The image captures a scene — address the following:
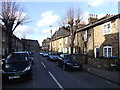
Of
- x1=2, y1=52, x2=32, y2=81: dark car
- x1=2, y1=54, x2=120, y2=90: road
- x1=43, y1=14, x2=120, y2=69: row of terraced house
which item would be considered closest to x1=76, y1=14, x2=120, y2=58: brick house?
x1=43, y1=14, x2=120, y2=69: row of terraced house

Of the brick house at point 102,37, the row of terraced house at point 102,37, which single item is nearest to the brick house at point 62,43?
the row of terraced house at point 102,37

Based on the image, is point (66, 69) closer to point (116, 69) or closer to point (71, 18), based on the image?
point (116, 69)

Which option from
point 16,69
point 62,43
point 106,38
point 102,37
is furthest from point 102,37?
point 62,43

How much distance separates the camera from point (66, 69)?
1391 cm

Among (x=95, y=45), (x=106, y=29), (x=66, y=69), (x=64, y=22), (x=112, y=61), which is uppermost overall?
(x=64, y=22)

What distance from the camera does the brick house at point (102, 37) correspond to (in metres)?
15.5

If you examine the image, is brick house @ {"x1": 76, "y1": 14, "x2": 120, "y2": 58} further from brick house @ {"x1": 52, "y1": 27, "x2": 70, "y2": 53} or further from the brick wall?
brick house @ {"x1": 52, "y1": 27, "x2": 70, "y2": 53}

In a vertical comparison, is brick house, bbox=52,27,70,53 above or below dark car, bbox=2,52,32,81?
above

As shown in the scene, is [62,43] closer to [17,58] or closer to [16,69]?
[17,58]

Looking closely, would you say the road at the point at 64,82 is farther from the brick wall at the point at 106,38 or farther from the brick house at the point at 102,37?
the brick house at the point at 102,37

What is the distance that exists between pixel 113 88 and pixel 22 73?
5271 mm

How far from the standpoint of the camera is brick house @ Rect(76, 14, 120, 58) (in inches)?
611

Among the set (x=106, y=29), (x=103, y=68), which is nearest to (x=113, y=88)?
(x=103, y=68)

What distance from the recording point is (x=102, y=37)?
1823cm
